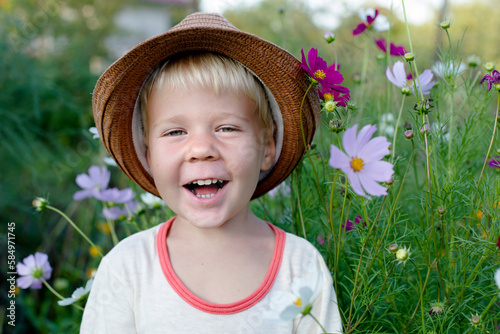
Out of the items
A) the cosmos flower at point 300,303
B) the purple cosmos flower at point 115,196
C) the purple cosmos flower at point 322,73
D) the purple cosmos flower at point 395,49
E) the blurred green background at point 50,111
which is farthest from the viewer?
the blurred green background at point 50,111

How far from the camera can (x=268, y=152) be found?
1127mm

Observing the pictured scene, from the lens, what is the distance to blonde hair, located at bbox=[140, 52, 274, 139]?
0.99 meters

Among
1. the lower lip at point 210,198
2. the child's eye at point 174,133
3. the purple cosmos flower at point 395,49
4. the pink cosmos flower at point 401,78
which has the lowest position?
the lower lip at point 210,198

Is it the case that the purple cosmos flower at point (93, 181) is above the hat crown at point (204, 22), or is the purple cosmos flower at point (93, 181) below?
below

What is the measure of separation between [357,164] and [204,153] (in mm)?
304

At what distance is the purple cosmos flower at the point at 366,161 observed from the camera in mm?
748

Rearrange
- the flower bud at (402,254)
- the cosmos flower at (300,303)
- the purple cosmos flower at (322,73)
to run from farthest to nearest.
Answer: the purple cosmos flower at (322,73) → the flower bud at (402,254) → the cosmos flower at (300,303)

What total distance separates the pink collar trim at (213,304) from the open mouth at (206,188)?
14 centimetres

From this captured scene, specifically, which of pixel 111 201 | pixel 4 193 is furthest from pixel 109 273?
pixel 4 193

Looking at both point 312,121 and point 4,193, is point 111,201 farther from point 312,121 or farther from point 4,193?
point 4,193

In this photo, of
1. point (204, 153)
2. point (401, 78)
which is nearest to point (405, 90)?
point (401, 78)

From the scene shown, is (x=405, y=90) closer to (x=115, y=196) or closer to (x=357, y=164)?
(x=357, y=164)

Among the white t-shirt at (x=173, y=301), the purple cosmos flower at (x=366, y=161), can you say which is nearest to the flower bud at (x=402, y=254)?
the purple cosmos flower at (x=366, y=161)

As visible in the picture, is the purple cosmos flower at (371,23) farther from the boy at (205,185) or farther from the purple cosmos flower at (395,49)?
the boy at (205,185)
